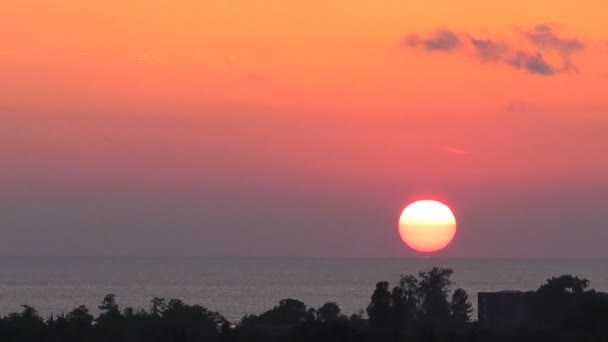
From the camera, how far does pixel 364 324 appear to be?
85.7 metres

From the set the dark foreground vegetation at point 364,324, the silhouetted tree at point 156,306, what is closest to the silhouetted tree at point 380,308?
the dark foreground vegetation at point 364,324

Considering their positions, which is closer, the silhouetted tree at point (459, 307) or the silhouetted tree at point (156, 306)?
the silhouetted tree at point (156, 306)

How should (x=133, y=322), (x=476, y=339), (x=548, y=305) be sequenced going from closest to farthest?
1. (x=476, y=339)
2. (x=133, y=322)
3. (x=548, y=305)

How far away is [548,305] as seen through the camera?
9656cm

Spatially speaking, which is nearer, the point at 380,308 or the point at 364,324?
the point at 364,324

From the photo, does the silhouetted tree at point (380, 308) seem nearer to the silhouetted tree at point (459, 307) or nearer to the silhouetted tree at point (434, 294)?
the silhouetted tree at point (459, 307)

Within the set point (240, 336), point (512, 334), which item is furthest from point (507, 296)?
point (240, 336)

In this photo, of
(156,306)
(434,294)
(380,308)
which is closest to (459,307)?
(434,294)

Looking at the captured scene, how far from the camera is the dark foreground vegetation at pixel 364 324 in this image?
73.2 m

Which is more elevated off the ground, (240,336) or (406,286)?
(406,286)

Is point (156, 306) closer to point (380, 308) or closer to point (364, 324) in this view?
point (380, 308)

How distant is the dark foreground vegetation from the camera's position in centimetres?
7319

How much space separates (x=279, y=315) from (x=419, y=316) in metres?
10.8

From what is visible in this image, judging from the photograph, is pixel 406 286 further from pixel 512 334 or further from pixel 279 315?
pixel 512 334
